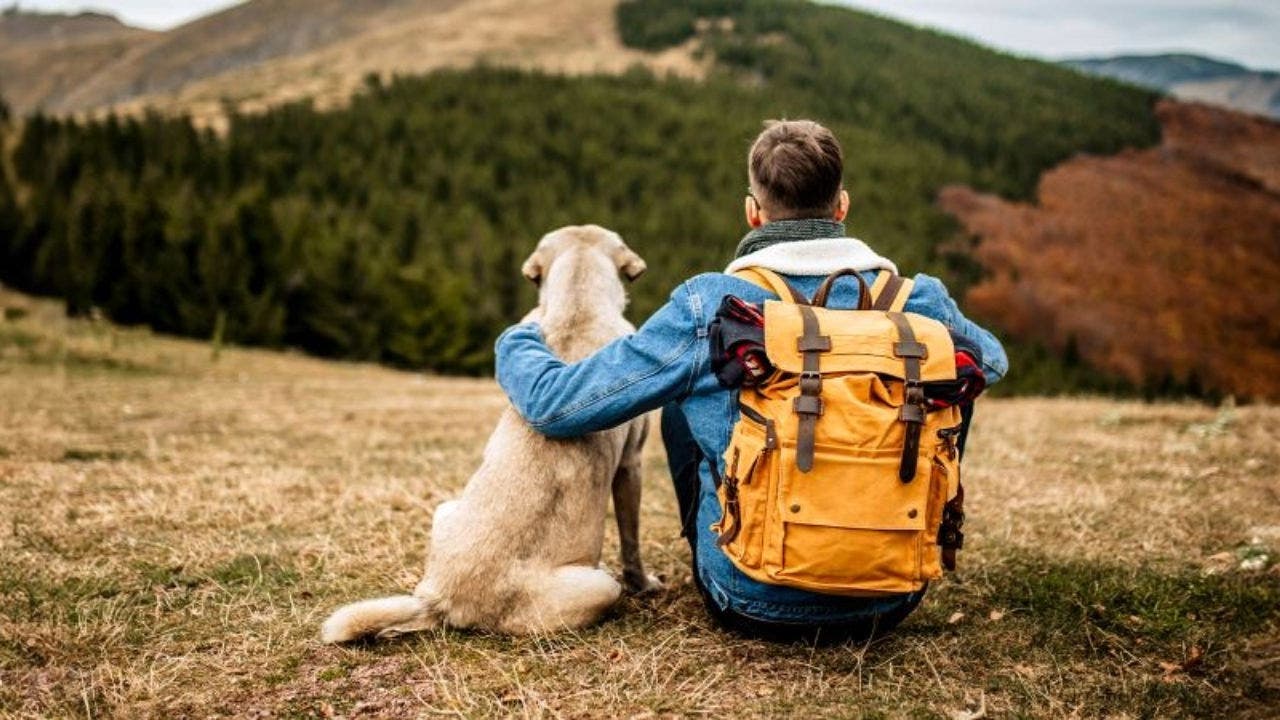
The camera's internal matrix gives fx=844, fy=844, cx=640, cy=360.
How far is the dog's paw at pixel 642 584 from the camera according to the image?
14.8ft

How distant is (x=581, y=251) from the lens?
14.7ft

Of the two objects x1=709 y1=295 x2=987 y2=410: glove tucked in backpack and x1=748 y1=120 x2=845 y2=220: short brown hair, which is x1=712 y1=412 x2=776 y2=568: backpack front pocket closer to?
x1=709 y1=295 x2=987 y2=410: glove tucked in backpack

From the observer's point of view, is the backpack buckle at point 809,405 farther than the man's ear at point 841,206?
No

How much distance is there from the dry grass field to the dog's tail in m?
0.07

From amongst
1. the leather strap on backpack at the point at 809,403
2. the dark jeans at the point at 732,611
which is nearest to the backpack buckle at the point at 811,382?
the leather strap on backpack at the point at 809,403

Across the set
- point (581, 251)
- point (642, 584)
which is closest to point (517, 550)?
point (642, 584)

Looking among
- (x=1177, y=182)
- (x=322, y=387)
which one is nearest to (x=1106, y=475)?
(x=322, y=387)

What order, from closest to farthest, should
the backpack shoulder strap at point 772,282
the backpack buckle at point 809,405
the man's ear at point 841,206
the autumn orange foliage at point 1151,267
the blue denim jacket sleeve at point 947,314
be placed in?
1. the backpack buckle at point 809,405
2. the backpack shoulder strap at point 772,282
3. the blue denim jacket sleeve at point 947,314
4. the man's ear at point 841,206
5. the autumn orange foliage at point 1151,267

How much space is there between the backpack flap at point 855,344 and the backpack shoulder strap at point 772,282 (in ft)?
0.70

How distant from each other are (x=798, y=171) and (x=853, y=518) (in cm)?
138

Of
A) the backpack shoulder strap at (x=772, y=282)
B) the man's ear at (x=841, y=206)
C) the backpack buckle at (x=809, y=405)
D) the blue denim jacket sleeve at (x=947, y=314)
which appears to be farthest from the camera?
the man's ear at (x=841, y=206)

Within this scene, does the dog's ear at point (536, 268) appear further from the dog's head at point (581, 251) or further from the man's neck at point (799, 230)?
the man's neck at point (799, 230)

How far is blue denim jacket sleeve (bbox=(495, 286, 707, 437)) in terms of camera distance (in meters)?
3.31

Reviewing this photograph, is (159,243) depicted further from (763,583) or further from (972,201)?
(972,201)
